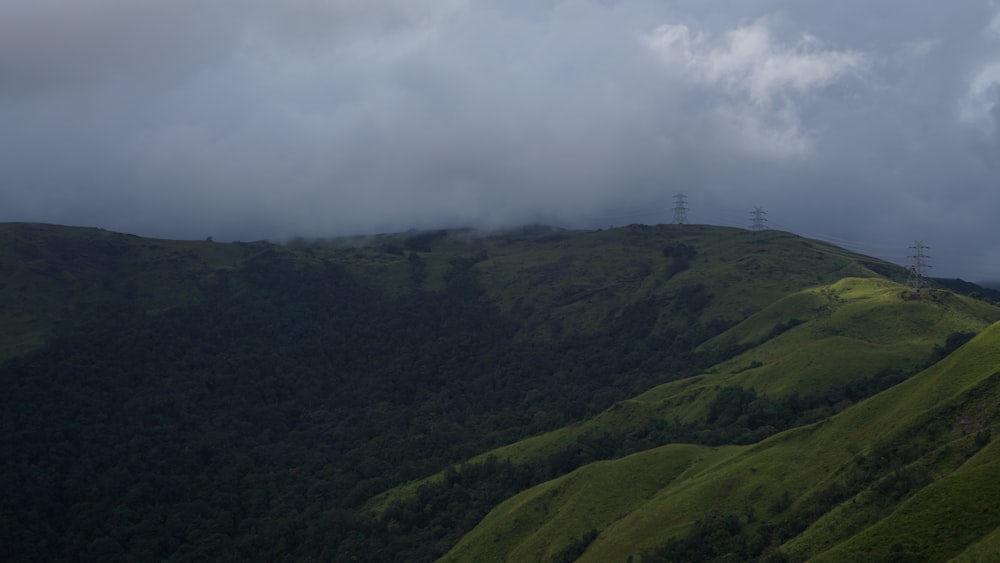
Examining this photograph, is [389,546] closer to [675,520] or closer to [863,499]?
[675,520]

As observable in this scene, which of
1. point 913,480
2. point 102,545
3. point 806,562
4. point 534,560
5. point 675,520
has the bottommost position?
point 102,545

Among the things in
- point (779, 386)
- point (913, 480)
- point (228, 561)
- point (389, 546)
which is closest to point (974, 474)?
point (913, 480)

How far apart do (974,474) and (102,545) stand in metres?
191

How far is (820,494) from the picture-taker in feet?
314

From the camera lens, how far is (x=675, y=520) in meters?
110

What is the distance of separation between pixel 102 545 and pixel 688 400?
14549 centimetres

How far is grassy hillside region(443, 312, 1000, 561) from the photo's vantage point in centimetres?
7225

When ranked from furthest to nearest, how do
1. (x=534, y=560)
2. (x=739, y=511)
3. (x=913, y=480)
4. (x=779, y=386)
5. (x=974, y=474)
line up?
(x=779, y=386) < (x=534, y=560) < (x=739, y=511) < (x=913, y=480) < (x=974, y=474)

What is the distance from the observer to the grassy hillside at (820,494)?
72250 mm

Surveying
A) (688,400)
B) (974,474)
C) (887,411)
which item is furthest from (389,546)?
(974,474)

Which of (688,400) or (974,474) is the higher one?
(974,474)

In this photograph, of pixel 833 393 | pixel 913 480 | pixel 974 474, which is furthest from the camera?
pixel 833 393

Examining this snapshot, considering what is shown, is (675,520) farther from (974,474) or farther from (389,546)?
(389,546)

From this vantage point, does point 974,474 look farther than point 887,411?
No
